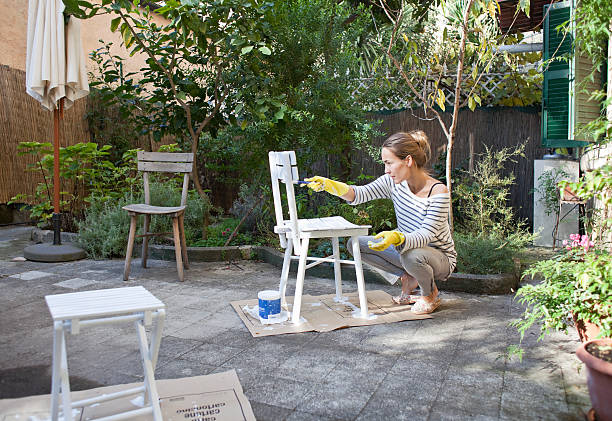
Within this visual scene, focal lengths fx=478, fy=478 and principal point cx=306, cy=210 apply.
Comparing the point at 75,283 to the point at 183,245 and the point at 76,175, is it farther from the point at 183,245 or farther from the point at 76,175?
the point at 76,175

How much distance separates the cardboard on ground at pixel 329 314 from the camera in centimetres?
293

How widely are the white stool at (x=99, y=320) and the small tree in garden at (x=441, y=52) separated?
3223mm

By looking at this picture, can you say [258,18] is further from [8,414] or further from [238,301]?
[8,414]

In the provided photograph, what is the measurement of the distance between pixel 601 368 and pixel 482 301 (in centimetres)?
200

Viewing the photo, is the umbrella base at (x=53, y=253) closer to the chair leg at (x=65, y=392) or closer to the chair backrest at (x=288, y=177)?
the chair backrest at (x=288, y=177)

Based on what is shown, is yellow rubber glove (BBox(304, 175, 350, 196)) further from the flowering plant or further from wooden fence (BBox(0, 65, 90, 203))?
wooden fence (BBox(0, 65, 90, 203))

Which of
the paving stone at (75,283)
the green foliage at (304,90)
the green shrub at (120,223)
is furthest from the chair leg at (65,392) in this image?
the green shrub at (120,223)

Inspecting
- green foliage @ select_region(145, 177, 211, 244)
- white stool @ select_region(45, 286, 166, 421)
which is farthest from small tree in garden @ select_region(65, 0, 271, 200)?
white stool @ select_region(45, 286, 166, 421)

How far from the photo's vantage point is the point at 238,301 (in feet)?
11.5

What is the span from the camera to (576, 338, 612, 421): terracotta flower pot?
163 cm

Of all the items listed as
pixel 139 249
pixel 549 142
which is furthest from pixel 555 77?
pixel 139 249

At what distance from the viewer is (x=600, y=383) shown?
1.67 metres

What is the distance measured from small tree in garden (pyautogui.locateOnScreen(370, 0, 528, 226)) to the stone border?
96 cm

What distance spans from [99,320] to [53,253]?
3.68 meters
